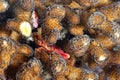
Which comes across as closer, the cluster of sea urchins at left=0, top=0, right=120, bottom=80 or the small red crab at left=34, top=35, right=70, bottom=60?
the cluster of sea urchins at left=0, top=0, right=120, bottom=80

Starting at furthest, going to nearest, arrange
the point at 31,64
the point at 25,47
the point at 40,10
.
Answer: the point at 40,10, the point at 25,47, the point at 31,64

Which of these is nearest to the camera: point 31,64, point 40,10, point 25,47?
point 31,64

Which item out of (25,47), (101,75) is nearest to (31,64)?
(25,47)

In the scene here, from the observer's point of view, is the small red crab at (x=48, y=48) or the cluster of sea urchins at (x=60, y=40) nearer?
the cluster of sea urchins at (x=60, y=40)

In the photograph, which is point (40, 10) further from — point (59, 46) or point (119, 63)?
point (119, 63)

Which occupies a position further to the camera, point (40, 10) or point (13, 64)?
point (40, 10)

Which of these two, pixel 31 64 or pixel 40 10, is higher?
pixel 40 10

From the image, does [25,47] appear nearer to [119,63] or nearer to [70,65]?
[70,65]

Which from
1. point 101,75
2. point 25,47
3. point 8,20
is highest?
point 8,20
